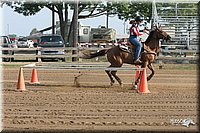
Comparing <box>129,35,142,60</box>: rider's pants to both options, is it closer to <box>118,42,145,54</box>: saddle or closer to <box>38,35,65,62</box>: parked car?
<box>118,42,145,54</box>: saddle

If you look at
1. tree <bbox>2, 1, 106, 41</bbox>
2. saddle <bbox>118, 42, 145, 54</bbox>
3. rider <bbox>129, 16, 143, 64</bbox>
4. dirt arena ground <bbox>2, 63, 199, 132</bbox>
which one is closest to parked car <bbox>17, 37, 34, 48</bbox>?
tree <bbox>2, 1, 106, 41</bbox>

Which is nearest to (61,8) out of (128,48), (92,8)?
(92,8)

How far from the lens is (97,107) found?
10.6 meters

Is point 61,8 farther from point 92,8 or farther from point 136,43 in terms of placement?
point 136,43

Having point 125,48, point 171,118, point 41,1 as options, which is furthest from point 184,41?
point 171,118

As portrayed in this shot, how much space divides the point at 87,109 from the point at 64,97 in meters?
1.98

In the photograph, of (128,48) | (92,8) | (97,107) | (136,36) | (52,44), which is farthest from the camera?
(92,8)

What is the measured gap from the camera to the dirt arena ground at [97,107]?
8.49 meters

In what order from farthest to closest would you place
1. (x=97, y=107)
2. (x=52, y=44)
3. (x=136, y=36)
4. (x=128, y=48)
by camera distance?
(x=52, y=44) < (x=128, y=48) < (x=136, y=36) < (x=97, y=107)

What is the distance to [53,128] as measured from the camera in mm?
8164

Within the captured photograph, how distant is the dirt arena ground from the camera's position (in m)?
8.49

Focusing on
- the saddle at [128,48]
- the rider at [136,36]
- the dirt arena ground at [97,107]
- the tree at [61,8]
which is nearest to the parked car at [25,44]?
the tree at [61,8]

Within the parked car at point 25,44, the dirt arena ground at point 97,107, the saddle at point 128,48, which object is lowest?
the dirt arena ground at point 97,107

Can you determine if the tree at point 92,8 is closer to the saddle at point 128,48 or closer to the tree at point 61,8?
the tree at point 61,8
